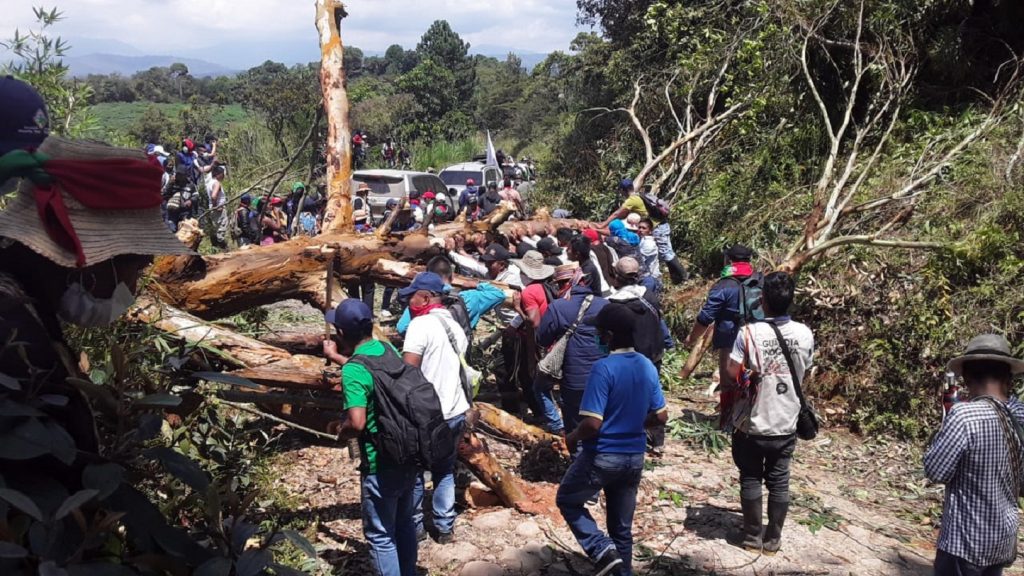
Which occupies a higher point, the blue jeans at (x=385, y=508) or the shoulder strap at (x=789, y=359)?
the shoulder strap at (x=789, y=359)

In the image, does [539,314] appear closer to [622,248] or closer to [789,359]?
[622,248]

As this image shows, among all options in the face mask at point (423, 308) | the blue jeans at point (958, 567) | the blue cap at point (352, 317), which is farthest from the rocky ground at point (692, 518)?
the blue cap at point (352, 317)

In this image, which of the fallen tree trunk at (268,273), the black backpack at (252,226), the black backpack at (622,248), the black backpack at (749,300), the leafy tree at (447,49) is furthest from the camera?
the leafy tree at (447,49)

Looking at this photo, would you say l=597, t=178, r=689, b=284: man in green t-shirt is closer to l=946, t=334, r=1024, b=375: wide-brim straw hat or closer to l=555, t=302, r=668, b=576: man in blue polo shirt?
l=555, t=302, r=668, b=576: man in blue polo shirt

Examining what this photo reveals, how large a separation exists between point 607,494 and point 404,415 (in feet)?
4.19

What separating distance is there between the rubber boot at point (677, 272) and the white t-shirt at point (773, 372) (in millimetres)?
6093

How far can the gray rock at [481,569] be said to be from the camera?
15.0 feet

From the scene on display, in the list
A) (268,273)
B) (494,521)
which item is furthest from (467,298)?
(494,521)

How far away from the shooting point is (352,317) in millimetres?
3875

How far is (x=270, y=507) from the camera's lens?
5125 millimetres

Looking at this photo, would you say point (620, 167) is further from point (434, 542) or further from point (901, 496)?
point (434, 542)

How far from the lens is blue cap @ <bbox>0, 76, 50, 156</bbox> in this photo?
183cm

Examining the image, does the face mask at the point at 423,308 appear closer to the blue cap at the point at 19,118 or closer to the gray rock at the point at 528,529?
the gray rock at the point at 528,529

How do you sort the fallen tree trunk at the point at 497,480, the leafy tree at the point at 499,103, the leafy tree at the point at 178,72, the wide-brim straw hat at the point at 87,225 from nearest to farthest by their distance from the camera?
the wide-brim straw hat at the point at 87,225, the fallen tree trunk at the point at 497,480, the leafy tree at the point at 499,103, the leafy tree at the point at 178,72
